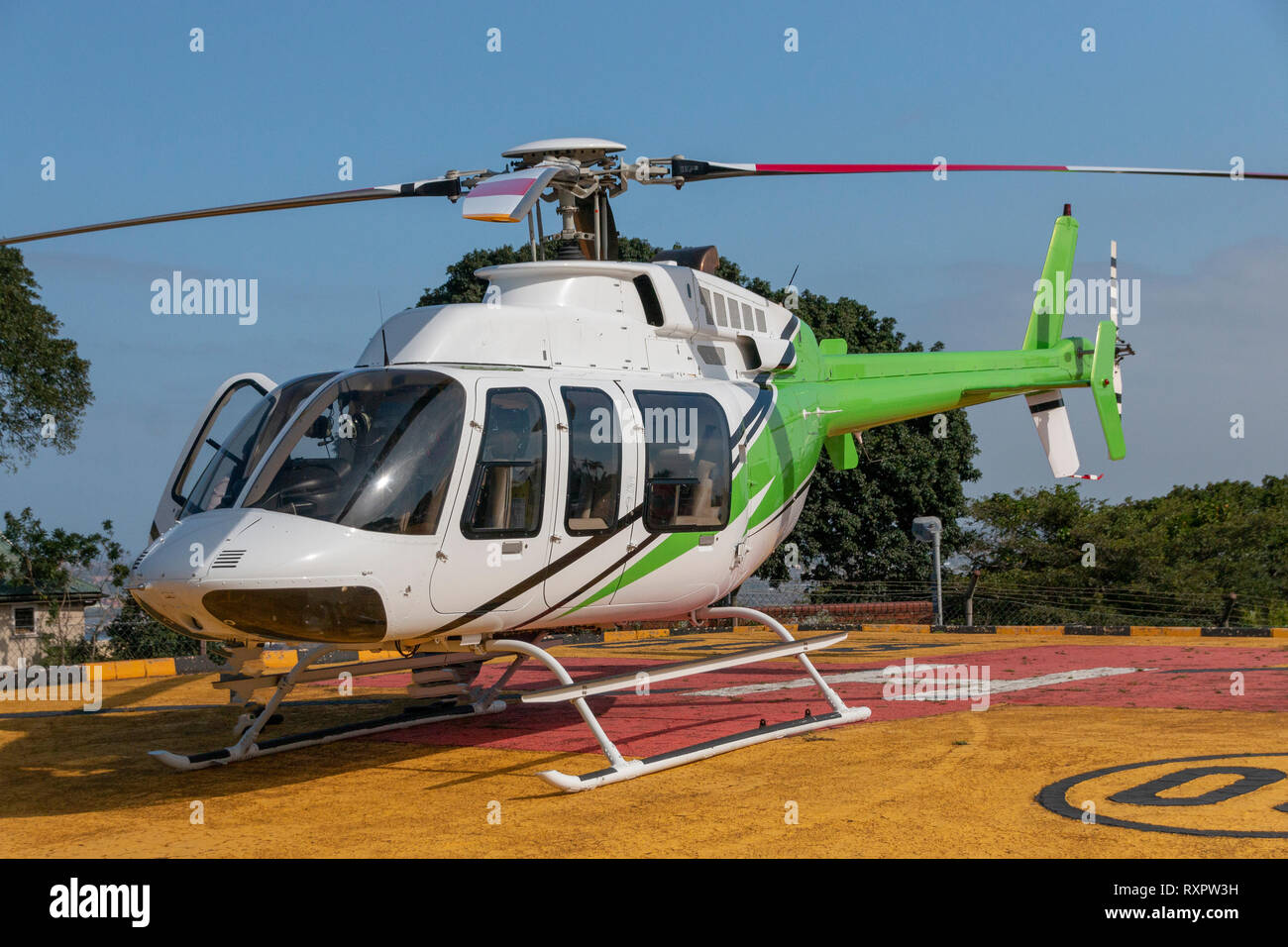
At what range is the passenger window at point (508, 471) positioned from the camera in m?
8.12

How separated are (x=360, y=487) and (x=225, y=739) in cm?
487

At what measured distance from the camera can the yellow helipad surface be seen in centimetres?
647

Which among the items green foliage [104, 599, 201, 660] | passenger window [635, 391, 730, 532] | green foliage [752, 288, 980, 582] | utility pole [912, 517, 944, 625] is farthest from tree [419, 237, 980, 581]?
passenger window [635, 391, 730, 532]

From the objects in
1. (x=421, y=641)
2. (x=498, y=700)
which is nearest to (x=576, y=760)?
(x=421, y=641)

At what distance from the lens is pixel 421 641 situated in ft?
27.9

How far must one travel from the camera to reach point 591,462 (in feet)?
28.8

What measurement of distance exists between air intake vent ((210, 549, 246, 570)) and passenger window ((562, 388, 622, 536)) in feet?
8.03

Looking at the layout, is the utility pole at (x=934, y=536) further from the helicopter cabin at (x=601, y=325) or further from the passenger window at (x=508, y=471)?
the passenger window at (x=508, y=471)

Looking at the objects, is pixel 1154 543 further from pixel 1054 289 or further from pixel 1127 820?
pixel 1127 820

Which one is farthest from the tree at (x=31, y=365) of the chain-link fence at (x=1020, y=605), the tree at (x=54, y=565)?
the chain-link fence at (x=1020, y=605)

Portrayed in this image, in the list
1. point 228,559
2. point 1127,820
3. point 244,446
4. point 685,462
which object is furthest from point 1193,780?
point 244,446

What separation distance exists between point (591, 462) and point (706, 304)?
264cm

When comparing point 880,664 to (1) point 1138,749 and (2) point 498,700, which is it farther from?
(1) point 1138,749

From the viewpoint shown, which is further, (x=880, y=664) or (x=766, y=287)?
(x=766, y=287)
